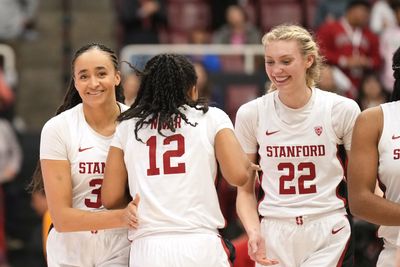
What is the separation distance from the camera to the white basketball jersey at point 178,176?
222 inches

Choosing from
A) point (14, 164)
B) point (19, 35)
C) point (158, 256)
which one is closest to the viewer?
point (158, 256)

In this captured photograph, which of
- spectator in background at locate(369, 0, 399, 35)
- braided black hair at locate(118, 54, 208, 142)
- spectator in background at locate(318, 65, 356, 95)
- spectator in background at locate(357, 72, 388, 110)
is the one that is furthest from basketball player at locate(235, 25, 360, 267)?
spectator in background at locate(369, 0, 399, 35)

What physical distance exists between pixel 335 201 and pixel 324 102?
1.91ft

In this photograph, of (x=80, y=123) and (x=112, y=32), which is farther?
(x=112, y=32)

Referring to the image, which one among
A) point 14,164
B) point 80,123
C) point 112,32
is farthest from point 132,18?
point 80,123

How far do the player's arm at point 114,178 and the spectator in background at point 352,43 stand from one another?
697cm

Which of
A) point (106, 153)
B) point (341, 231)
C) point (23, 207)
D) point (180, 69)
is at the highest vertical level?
point (180, 69)

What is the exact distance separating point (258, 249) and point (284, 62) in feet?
3.50

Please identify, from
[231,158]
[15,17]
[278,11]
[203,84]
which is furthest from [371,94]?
[231,158]

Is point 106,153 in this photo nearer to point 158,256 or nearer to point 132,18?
point 158,256

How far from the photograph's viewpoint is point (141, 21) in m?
14.4

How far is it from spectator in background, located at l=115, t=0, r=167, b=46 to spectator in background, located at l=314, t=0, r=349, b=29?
2036 mm

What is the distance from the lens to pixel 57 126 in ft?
19.9

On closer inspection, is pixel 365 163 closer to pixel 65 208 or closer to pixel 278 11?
pixel 65 208
